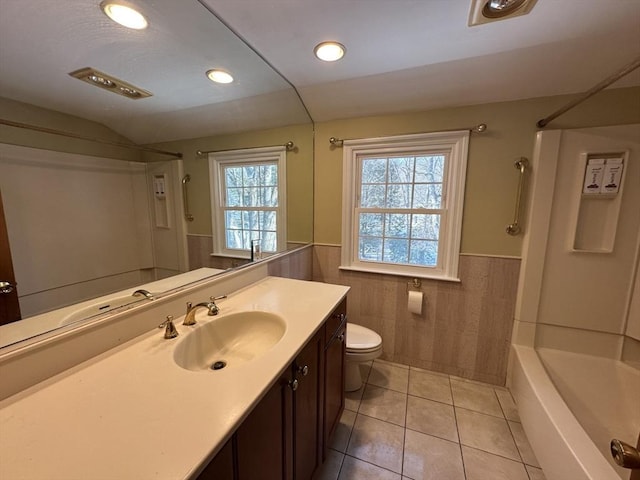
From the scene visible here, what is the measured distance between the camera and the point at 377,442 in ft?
5.26

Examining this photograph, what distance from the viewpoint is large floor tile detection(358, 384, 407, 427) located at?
180 cm

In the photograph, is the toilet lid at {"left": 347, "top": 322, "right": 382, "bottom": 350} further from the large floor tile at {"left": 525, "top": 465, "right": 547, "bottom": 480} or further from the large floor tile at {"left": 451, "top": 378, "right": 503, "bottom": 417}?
the large floor tile at {"left": 525, "top": 465, "right": 547, "bottom": 480}

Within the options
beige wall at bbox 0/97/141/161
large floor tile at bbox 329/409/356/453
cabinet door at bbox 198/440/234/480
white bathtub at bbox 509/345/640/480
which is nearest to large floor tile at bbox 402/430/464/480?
large floor tile at bbox 329/409/356/453

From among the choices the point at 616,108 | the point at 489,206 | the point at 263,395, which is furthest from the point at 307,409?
the point at 616,108

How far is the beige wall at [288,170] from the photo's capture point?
5.14 ft

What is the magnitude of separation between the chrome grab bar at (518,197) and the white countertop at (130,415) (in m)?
1.78

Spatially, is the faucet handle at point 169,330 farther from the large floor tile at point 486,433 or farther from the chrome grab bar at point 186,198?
the large floor tile at point 486,433

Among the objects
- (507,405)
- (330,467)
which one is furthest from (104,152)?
(507,405)

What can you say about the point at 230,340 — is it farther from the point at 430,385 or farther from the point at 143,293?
the point at 430,385

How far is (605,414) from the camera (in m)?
1.65

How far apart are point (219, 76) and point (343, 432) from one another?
2.42 metres

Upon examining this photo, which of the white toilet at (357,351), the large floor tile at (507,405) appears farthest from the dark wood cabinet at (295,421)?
the large floor tile at (507,405)

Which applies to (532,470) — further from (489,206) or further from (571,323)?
(489,206)

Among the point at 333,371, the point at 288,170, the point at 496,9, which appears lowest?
the point at 333,371
